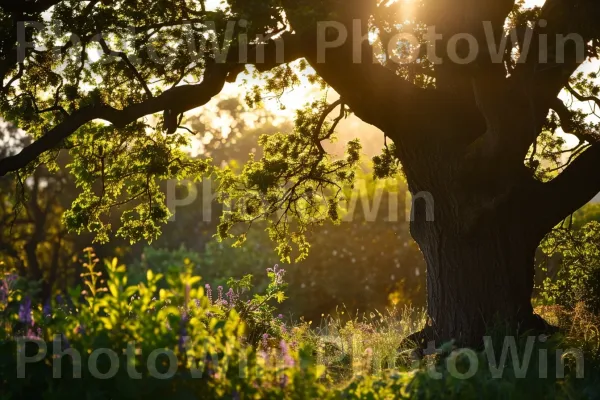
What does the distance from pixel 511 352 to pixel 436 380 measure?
126 inches

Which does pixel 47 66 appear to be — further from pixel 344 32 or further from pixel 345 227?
pixel 345 227

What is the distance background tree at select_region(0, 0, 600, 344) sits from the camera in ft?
31.4

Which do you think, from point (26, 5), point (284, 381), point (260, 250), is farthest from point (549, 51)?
point (260, 250)

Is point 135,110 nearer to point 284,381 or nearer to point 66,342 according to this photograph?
point 66,342

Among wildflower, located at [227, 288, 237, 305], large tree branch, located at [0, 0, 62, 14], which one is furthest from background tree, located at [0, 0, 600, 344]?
wildflower, located at [227, 288, 237, 305]

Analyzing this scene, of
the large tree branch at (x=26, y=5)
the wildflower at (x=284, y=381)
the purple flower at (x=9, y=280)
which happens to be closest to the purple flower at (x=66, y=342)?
the purple flower at (x=9, y=280)

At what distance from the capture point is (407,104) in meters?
10.4

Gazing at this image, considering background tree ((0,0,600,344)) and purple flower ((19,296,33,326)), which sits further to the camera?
background tree ((0,0,600,344))

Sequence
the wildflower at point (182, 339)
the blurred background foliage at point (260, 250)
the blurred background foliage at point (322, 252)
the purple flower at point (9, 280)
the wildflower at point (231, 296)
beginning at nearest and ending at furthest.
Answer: the wildflower at point (182, 339), the purple flower at point (9, 280), the wildflower at point (231, 296), the blurred background foliage at point (322, 252), the blurred background foliage at point (260, 250)

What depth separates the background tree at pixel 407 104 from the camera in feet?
31.4

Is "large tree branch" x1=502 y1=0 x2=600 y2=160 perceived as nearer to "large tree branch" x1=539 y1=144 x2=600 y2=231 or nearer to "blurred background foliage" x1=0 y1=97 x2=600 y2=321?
"large tree branch" x1=539 y1=144 x2=600 y2=231

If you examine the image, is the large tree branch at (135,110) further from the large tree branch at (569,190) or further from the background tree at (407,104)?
the large tree branch at (569,190)

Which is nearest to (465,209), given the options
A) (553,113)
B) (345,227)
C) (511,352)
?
(511,352)

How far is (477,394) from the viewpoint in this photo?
5.92 m
